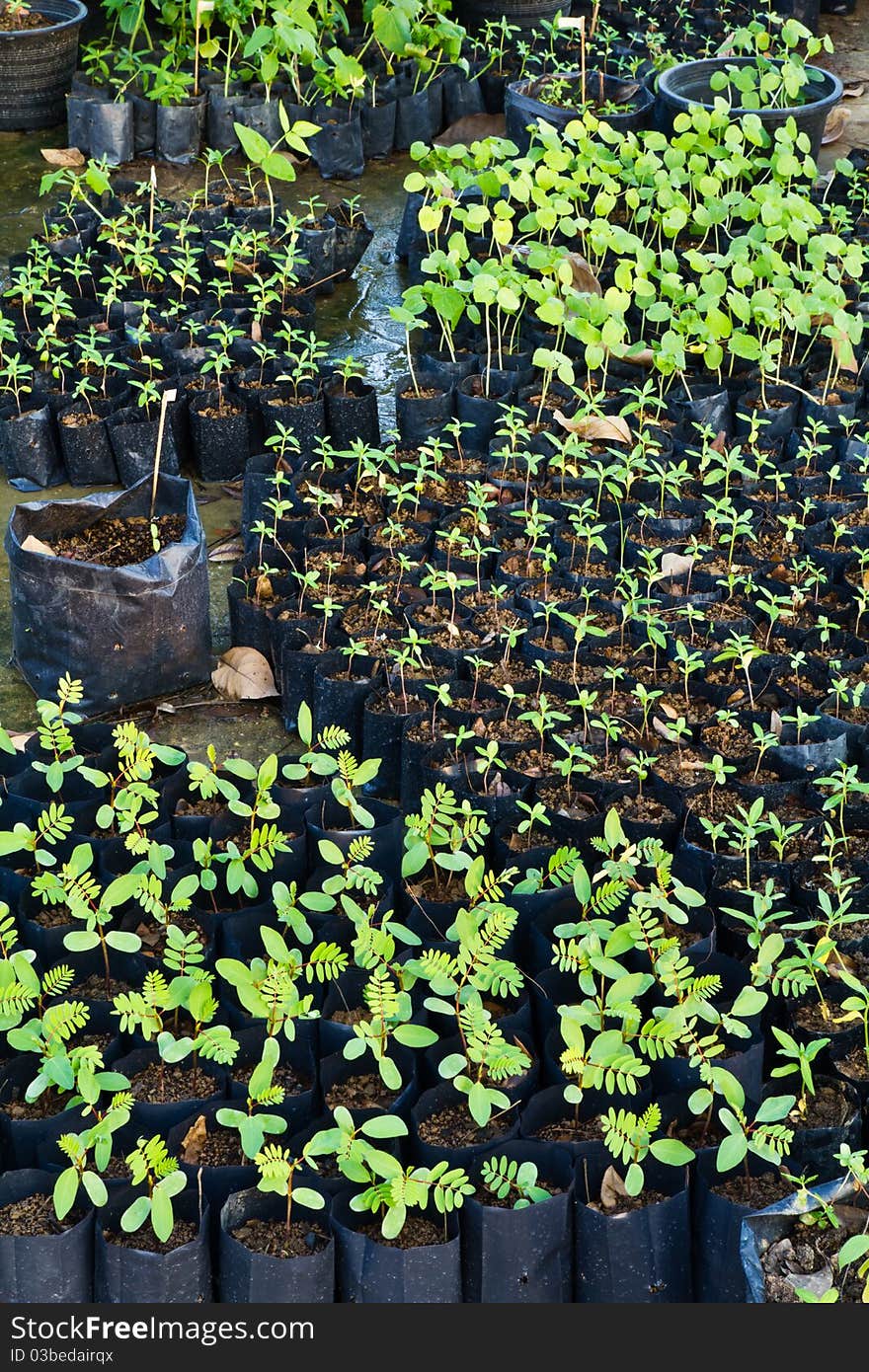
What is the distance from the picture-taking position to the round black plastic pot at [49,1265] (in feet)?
6.99

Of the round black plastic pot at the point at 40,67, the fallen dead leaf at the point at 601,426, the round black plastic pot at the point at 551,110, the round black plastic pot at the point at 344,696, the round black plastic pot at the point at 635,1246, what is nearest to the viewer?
the round black plastic pot at the point at 635,1246

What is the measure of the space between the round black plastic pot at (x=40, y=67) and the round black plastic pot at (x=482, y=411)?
3.06 metres

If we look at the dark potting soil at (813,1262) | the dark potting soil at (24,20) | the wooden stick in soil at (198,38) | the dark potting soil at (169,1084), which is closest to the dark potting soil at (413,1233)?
the dark potting soil at (169,1084)

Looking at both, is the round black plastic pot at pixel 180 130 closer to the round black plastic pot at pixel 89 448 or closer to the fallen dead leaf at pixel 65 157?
the fallen dead leaf at pixel 65 157

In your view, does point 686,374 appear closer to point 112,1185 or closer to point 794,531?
point 794,531

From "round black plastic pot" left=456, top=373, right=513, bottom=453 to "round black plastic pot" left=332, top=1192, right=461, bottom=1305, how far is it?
8.32 feet

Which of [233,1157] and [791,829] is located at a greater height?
[791,829]

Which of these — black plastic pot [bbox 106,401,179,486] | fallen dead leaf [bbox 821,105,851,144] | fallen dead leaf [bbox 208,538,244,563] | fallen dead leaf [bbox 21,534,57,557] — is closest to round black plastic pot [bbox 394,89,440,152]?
fallen dead leaf [bbox 821,105,851,144]

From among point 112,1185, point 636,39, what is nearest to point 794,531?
point 112,1185

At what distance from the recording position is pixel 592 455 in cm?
410

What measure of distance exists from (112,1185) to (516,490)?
221 cm

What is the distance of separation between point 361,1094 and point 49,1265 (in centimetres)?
52

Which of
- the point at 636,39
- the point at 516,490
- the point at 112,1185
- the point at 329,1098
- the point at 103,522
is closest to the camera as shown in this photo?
the point at 112,1185

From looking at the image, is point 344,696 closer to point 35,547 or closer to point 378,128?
point 35,547
